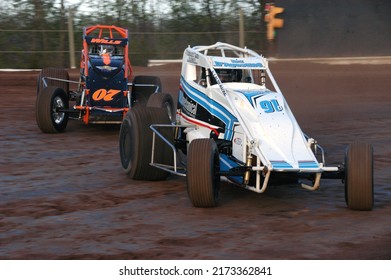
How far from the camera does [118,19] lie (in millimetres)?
25875

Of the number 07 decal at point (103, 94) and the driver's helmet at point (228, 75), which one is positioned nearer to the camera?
the driver's helmet at point (228, 75)

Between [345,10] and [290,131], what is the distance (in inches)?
598

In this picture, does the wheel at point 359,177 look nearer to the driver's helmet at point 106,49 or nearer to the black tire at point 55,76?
the driver's helmet at point 106,49

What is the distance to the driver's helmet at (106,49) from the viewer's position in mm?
13460

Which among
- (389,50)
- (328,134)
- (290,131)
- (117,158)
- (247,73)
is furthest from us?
(389,50)

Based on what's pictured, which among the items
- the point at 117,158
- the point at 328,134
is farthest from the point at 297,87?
the point at 117,158

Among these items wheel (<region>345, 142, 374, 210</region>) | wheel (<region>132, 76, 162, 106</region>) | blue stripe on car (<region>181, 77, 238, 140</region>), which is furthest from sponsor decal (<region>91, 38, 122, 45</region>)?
wheel (<region>345, 142, 374, 210</region>)

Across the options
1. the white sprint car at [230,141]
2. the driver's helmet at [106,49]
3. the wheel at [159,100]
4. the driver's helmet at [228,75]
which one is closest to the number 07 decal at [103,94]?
the driver's helmet at [106,49]

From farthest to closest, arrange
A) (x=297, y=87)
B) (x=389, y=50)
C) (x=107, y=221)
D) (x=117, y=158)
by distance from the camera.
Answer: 1. (x=389, y=50)
2. (x=297, y=87)
3. (x=117, y=158)
4. (x=107, y=221)

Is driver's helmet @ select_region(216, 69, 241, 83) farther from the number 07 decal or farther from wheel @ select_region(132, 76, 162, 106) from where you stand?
wheel @ select_region(132, 76, 162, 106)

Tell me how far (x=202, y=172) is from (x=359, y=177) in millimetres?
1494

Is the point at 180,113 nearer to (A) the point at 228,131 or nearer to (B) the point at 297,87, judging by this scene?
(A) the point at 228,131

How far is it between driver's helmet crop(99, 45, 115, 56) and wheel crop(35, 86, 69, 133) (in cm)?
99

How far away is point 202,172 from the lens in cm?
749
